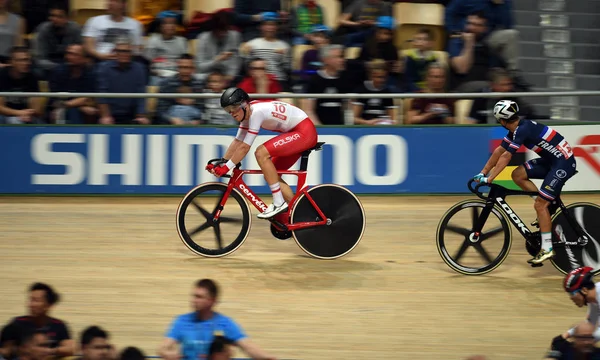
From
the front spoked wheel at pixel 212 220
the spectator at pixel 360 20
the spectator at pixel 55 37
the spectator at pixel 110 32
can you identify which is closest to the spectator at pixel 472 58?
the spectator at pixel 360 20

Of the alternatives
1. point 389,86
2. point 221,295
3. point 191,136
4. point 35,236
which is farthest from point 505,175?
point 35,236

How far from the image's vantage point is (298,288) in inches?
342

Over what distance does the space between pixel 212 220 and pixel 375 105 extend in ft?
9.88

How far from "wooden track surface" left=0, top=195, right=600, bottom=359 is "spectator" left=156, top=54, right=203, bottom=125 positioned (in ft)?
3.56

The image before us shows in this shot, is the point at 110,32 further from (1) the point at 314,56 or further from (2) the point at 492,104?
(2) the point at 492,104

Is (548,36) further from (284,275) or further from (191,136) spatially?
(284,275)

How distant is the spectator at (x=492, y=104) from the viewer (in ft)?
37.0

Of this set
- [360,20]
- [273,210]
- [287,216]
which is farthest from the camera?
[360,20]

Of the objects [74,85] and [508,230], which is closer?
[508,230]

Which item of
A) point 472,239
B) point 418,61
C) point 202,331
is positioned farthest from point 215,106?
point 202,331

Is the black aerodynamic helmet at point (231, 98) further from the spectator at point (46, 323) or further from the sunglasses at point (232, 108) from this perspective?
the spectator at point (46, 323)

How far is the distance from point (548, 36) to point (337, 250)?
620 centimetres

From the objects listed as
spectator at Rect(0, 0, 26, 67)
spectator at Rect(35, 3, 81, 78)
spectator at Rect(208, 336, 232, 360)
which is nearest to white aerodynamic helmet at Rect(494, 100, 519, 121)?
spectator at Rect(208, 336, 232, 360)

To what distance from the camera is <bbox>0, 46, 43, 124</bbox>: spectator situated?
1131 cm
